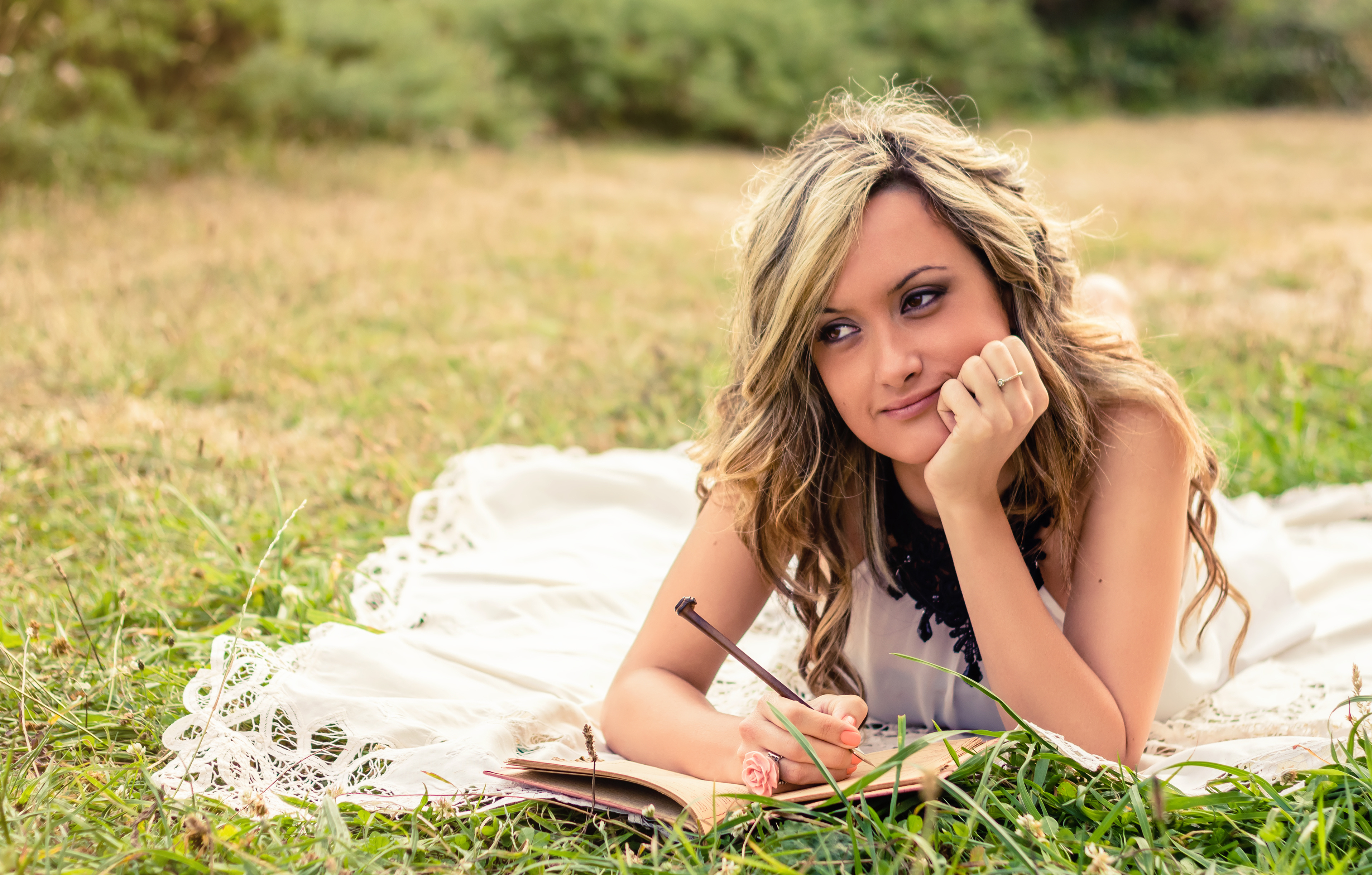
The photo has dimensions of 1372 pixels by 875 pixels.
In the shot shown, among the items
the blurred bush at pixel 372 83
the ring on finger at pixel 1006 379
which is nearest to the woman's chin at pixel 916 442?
the ring on finger at pixel 1006 379

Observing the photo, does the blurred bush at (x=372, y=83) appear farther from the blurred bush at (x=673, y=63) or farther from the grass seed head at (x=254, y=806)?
the grass seed head at (x=254, y=806)

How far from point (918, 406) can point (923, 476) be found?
31cm

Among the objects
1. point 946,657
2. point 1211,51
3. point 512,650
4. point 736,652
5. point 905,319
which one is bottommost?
point 512,650

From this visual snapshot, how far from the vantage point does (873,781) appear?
5.59ft

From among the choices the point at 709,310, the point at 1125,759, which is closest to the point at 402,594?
the point at 1125,759

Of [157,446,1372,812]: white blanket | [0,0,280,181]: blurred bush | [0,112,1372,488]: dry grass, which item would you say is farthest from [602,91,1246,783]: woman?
[0,0,280,181]: blurred bush

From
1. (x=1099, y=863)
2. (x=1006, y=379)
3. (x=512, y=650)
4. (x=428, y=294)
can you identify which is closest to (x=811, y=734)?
(x=1099, y=863)

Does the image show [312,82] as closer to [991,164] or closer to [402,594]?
[402,594]

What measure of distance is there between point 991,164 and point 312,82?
8.92 metres

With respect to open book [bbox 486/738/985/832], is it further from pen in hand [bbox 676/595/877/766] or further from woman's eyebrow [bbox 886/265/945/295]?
woman's eyebrow [bbox 886/265/945/295]

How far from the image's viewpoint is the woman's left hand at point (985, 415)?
1.84 metres

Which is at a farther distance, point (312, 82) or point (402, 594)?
point (312, 82)

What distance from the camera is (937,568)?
→ 220 cm

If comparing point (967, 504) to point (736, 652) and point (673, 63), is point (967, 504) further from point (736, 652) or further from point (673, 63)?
point (673, 63)
